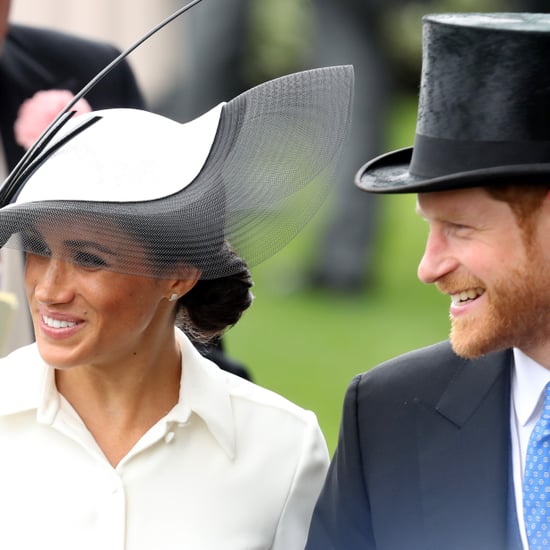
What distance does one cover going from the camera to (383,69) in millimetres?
12336

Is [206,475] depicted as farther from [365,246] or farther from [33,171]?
[365,246]

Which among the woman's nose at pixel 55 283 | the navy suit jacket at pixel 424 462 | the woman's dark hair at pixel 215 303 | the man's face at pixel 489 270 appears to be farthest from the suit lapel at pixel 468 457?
the woman's nose at pixel 55 283

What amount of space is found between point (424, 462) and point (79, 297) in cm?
86

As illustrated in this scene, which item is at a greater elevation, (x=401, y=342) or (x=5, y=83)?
(x=5, y=83)

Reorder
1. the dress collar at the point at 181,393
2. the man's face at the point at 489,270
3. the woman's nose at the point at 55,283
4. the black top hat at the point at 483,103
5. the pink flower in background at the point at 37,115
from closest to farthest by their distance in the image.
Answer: the black top hat at the point at 483,103 → the man's face at the point at 489,270 → the woman's nose at the point at 55,283 → the dress collar at the point at 181,393 → the pink flower in background at the point at 37,115

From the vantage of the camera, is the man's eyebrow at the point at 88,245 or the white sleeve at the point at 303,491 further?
the white sleeve at the point at 303,491

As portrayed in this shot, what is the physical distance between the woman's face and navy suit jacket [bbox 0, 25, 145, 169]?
137 centimetres

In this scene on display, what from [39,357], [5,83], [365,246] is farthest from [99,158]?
[365,246]

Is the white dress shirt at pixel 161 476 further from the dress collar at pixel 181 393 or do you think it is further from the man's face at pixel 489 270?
the man's face at pixel 489 270

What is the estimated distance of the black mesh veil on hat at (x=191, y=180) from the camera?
3.56 meters

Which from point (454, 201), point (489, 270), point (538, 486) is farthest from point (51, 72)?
point (538, 486)

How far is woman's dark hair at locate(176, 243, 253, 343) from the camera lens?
402cm

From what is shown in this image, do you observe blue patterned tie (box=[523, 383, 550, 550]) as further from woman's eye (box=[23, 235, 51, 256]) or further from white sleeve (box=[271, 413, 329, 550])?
woman's eye (box=[23, 235, 51, 256])

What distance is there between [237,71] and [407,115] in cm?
538
